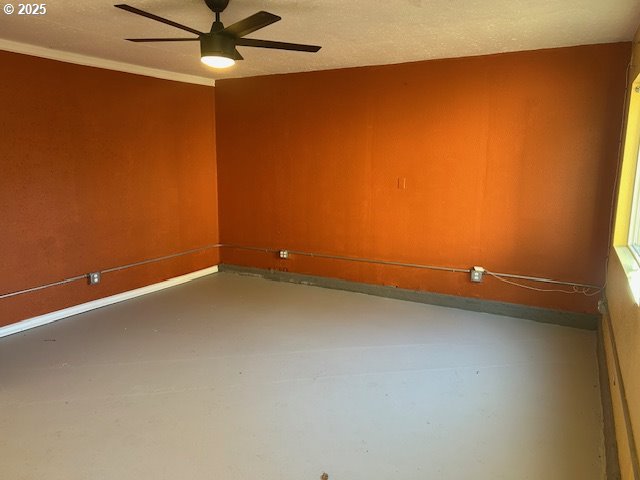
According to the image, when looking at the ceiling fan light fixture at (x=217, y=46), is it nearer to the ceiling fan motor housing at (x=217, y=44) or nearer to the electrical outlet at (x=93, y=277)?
the ceiling fan motor housing at (x=217, y=44)

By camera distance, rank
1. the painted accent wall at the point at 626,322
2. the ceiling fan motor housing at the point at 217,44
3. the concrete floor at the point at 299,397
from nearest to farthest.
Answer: the painted accent wall at the point at 626,322
the concrete floor at the point at 299,397
the ceiling fan motor housing at the point at 217,44

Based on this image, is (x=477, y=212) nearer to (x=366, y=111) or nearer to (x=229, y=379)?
(x=366, y=111)

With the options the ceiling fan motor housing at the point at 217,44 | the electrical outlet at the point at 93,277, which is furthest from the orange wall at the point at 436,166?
the ceiling fan motor housing at the point at 217,44

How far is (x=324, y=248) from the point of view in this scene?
16.4 ft

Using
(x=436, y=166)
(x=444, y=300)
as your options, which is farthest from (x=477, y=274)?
(x=436, y=166)

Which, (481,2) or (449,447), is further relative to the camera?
(481,2)

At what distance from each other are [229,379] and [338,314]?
4.87ft

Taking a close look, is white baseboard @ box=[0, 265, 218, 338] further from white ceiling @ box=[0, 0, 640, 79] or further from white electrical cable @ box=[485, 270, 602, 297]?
white electrical cable @ box=[485, 270, 602, 297]

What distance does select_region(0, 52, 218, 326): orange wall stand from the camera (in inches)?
143

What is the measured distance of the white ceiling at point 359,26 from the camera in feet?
8.67

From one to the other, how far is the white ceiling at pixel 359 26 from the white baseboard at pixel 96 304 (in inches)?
87.3

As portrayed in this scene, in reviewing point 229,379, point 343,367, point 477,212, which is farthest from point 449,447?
point 477,212

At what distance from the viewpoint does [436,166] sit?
425 cm

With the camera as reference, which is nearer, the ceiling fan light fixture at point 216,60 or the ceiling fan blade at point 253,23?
the ceiling fan blade at point 253,23
